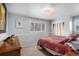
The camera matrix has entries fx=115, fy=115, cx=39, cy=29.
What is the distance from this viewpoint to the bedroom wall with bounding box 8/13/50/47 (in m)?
1.92

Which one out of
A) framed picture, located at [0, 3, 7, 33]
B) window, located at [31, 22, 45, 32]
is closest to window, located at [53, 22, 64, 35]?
window, located at [31, 22, 45, 32]

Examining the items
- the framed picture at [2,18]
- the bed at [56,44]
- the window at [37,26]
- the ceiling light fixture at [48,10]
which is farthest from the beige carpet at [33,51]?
the ceiling light fixture at [48,10]

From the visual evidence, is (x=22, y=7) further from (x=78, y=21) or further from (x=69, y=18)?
(x=78, y=21)

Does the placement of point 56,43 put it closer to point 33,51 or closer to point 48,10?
point 33,51

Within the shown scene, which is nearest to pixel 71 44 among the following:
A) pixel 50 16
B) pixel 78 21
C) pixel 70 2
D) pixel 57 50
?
pixel 57 50

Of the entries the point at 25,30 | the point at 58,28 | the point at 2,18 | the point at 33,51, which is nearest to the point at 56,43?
the point at 58,28

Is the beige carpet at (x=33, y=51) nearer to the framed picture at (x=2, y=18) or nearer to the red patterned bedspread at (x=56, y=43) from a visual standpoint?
the red patterned bedspread at (x=56, y=43)

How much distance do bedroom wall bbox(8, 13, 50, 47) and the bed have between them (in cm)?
10

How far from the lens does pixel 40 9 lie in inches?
77.1

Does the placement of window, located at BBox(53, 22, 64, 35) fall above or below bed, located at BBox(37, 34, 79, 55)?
above

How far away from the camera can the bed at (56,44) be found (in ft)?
6.04

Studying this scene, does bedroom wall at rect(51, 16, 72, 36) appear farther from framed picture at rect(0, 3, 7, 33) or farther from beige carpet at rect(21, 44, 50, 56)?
framed picture at rect(0, 3, 7, 33)

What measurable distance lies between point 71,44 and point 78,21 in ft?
1.35

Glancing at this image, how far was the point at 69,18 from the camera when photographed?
195 centimetres
